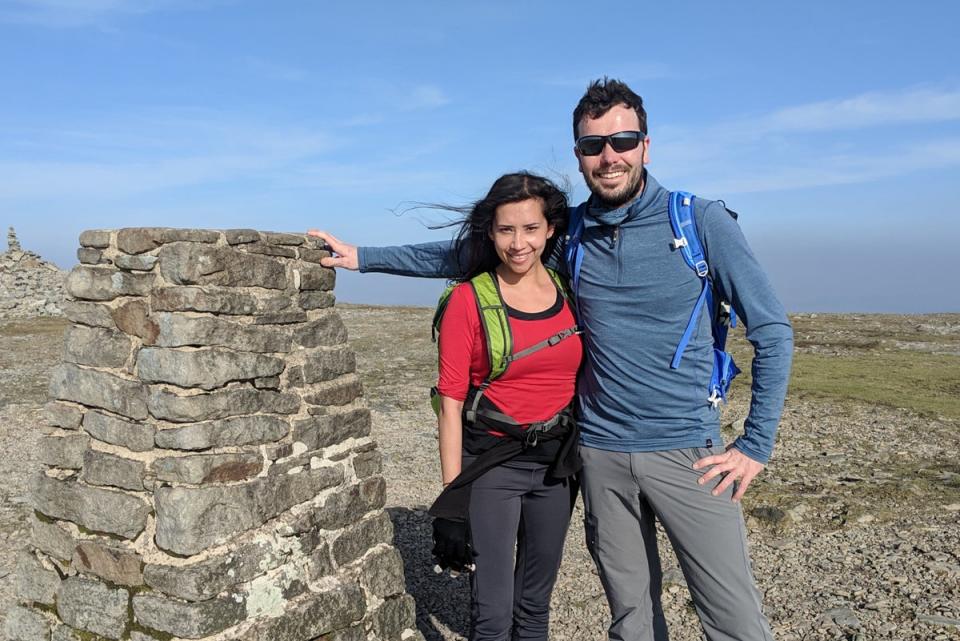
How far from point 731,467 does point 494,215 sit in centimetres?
178

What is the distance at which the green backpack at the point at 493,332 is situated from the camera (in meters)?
3.99

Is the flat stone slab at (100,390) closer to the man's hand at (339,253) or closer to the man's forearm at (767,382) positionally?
the man's hand at (339,253)

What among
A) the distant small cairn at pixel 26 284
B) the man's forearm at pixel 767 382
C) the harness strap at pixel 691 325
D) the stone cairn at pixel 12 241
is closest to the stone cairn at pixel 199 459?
the harness strap at pixel 691 325

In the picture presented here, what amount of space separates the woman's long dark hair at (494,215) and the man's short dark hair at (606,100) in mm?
407

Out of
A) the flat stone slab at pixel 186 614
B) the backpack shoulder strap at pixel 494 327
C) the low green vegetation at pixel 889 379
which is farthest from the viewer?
the low green vegetation at pixel 889 379

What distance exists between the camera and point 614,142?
12.5 feet

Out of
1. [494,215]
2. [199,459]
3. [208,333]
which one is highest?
[494,215]

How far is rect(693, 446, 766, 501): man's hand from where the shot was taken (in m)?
3.73

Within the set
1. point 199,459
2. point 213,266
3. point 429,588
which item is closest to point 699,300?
point 213,266

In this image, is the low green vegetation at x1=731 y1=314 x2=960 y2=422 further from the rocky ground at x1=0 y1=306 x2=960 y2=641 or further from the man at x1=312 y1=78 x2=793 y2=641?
the man at x1=312 y1=78 x2=793 y2=641

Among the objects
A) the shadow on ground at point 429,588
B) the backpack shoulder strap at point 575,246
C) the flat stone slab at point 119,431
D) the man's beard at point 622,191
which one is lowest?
the shadow on ground at point 429,588

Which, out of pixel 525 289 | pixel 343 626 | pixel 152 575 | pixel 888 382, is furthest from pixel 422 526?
pixel 888 382

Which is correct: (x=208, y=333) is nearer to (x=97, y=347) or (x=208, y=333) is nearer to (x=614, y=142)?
(x=97, y=347)

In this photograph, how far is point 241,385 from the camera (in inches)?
178
